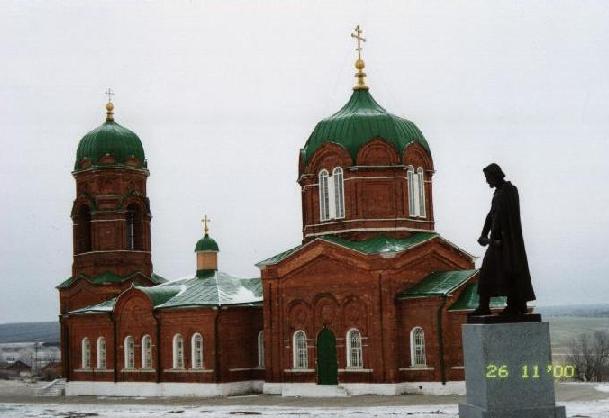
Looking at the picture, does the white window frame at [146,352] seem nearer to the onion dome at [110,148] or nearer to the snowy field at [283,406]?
the snowy field at [283,406]

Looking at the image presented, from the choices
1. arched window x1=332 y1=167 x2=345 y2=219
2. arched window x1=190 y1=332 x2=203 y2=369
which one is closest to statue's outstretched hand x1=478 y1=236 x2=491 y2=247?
arched window x1=332 y1=167 x2=345 y2=219

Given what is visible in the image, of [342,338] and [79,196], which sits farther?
[79,196]

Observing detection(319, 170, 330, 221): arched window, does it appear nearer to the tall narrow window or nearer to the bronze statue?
the tall narrow window

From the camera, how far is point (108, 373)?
41000mm

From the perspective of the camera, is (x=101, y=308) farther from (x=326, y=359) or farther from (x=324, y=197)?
(x=326, y=359)

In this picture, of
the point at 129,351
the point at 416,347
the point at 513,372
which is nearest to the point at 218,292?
the point at 129,351

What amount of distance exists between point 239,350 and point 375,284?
7.25 meters

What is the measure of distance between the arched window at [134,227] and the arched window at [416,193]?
14.8 m

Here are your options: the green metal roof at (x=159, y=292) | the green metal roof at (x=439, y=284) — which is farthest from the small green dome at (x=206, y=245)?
the green metal roof at (x=439, y=284)

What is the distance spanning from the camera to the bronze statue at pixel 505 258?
49.5ft

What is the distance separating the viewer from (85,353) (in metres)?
42.4

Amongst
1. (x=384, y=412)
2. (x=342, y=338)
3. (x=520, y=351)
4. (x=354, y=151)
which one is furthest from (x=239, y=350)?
(x=520, y=351)

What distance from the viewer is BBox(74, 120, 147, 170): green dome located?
43938mm

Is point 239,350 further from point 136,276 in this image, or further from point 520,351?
point 520,351
